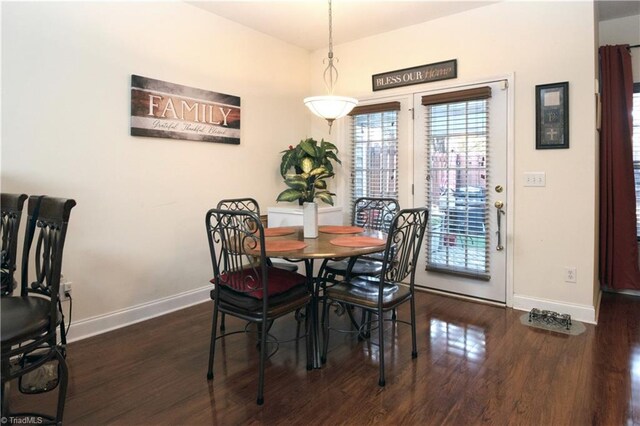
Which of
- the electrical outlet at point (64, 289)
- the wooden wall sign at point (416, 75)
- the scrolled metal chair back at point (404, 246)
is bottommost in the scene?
the electrical outlet at point (64, 289)

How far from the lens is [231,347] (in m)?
2.69

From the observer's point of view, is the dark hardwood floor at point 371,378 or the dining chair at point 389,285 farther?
the dining chair at point 389,285

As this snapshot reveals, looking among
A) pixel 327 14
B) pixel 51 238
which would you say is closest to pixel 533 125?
pixel 327 14

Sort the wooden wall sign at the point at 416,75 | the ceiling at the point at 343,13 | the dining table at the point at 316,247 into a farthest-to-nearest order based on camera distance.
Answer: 1. the wooden wall sign at the point at 416,75
2. the ceiling at the point at 343,13
3. the dining table at the point at 316,247

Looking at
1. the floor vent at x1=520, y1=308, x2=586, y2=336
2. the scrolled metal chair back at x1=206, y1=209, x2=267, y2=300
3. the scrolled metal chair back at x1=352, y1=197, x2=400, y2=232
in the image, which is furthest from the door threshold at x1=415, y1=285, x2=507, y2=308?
the scrolled metal chair back at x1=206, y1=209, x2=267, y2=300

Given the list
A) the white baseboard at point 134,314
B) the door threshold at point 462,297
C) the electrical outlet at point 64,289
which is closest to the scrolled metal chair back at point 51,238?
the electrical outlet at point 64,289

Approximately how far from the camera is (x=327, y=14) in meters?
3.62

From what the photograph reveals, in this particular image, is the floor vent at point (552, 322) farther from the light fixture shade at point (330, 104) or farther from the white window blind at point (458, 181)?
the light fixture shade at point (330, 104)

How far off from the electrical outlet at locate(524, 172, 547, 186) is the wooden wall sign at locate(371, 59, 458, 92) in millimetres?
1128

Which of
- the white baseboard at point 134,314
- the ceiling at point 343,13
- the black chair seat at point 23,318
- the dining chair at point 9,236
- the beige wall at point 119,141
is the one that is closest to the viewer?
the black chair seat at point 23,318

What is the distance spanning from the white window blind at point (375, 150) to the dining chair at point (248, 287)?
210 cm

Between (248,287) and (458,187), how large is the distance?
7.66 feet

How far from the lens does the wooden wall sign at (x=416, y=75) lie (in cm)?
369

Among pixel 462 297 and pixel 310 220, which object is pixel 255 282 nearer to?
pixel 310 220
